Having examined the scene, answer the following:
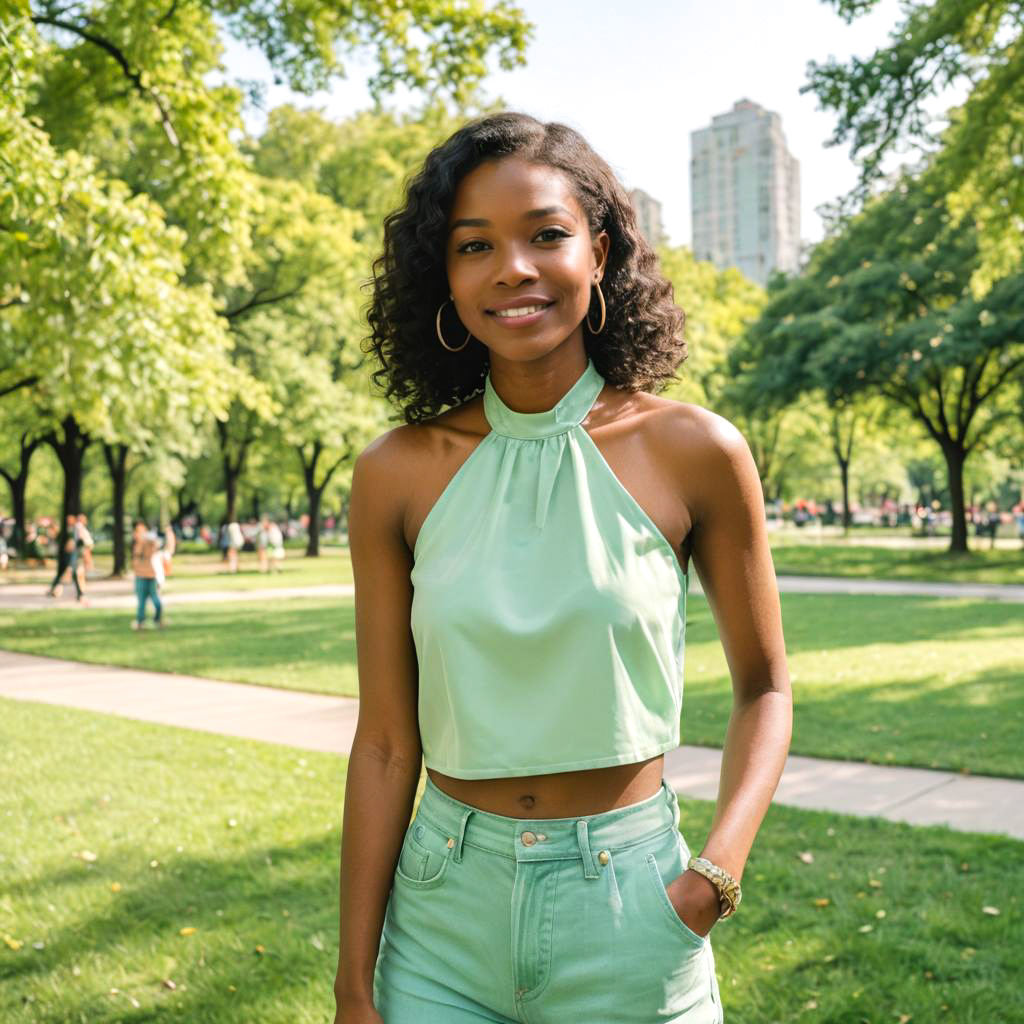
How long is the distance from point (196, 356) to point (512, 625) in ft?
36.5

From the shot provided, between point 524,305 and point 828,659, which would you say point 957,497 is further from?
point 524,305

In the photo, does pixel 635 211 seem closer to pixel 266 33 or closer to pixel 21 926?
pixel 21 926

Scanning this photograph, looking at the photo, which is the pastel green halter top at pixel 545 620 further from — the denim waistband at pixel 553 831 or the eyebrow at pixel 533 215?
the eyebrow at pixel 533 215

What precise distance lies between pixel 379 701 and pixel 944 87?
43.8 ft

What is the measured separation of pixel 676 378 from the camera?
2.12 metres

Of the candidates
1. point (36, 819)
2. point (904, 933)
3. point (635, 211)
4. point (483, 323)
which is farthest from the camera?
point (36, 819)

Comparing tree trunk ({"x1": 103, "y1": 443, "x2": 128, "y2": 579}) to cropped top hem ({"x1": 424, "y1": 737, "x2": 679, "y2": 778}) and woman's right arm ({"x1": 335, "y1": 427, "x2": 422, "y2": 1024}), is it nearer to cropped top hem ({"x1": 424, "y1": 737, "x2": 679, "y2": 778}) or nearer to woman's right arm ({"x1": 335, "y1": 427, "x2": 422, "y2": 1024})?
woman's right arm ({"x1": 335, "y1": 427, "x2": 422, "y2": 1024})

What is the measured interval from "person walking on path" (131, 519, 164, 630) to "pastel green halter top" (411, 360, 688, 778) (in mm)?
15324

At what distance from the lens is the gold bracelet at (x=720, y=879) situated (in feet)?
5.52

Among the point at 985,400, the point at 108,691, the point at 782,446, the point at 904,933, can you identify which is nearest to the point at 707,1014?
the point at 904,933

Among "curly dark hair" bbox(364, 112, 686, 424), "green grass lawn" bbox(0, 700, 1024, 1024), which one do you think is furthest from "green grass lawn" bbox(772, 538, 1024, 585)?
"curly dark hair" bbox(364, 112, 686, 424)

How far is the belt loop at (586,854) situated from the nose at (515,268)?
835mm

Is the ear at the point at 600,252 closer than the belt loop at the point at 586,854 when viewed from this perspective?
No

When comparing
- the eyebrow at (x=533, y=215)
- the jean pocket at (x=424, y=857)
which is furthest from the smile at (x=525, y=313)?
the jean pocket at (x=424, y=857)
